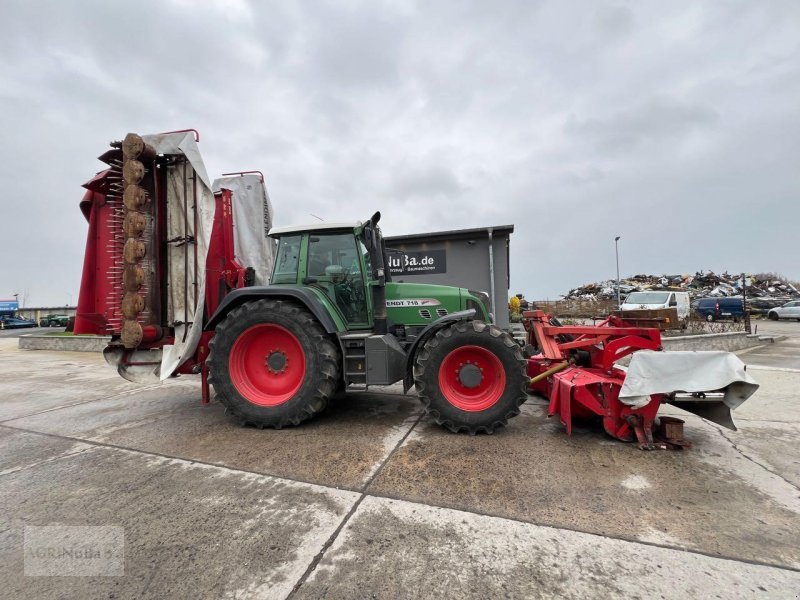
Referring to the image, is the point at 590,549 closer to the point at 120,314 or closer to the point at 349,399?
the point at 349,399

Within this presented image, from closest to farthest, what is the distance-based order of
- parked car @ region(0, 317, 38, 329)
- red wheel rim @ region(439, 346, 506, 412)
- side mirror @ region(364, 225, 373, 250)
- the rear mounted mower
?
the rear mounted mower, red wheel rim @ region(439, 346, 506, 412), side mirror @ region(364, 225, 373, 250), parked car @ region(0, 317, 38, 329)

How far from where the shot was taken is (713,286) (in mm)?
27188

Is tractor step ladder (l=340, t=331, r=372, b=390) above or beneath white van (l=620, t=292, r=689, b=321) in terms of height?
beneath

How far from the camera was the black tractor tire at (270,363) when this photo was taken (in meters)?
3.50

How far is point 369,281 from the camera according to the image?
3924mm

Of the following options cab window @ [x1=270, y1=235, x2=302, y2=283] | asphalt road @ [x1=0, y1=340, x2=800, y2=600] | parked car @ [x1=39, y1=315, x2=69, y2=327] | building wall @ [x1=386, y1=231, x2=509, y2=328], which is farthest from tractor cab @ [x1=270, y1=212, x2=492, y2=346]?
parked car @ [x1=39, y1=315, x2=69, y2=327]

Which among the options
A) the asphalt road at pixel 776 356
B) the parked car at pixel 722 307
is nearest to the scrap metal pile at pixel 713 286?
the parked car at pixel 722 307

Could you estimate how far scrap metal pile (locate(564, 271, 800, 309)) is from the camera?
80.8 ft

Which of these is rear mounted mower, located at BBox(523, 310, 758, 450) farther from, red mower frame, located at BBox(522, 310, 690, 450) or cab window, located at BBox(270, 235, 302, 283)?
cab window, located at BBox(270, 235, 302, 283)

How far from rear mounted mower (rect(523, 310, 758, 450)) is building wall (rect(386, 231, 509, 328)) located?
5.20 meters

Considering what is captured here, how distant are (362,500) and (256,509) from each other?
2.14 feet

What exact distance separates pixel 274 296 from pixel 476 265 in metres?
6.16

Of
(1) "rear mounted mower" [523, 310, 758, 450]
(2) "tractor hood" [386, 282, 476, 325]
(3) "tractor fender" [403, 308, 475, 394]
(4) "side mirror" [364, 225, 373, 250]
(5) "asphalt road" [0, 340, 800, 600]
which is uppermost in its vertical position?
(4) "side mirror" [364, 225, 373, 250]

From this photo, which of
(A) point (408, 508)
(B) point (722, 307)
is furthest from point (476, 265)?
(B) point (722, 307)
